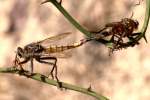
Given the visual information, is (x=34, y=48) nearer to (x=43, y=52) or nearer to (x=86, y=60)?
(x=43, y=52)

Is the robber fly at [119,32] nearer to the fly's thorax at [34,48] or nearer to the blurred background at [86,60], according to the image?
the fly's thorax at [34,48]

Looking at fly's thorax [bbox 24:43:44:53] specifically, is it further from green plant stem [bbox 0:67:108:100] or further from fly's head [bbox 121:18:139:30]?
fly's head [bbox 121:18:139:30]

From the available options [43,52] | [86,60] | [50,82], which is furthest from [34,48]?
[86,60]

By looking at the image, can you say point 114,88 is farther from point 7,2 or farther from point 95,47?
point 7,2

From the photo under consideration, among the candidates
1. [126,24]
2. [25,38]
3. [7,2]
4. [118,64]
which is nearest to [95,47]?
[118,64]

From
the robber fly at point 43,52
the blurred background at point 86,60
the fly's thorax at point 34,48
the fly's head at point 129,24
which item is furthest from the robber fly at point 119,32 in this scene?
the blurred background at point 86,60
